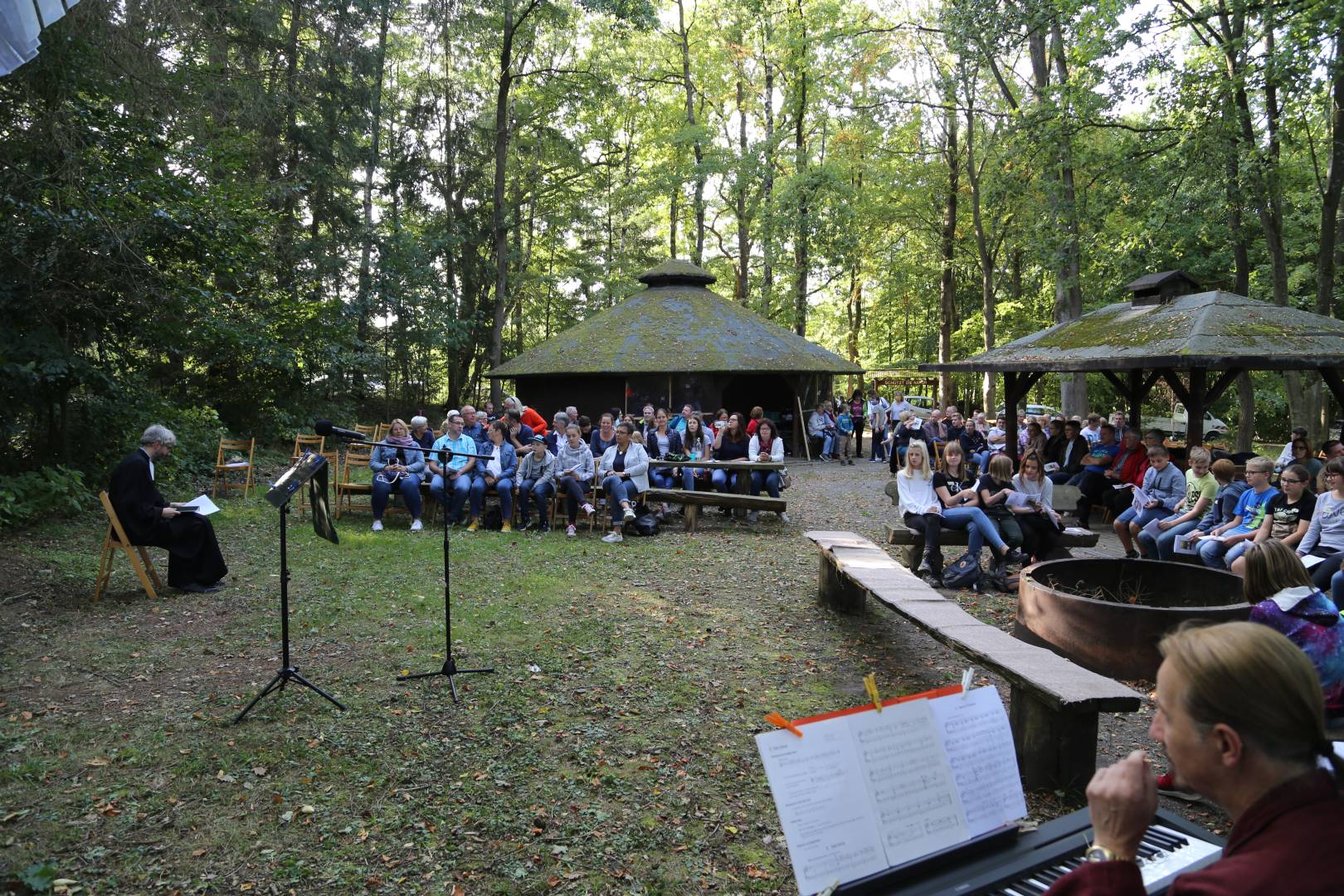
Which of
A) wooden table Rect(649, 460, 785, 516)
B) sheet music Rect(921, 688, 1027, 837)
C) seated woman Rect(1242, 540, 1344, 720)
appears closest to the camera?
sheet music Rect(921, 688, 1027, 837)

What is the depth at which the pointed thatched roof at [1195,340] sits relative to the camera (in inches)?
387

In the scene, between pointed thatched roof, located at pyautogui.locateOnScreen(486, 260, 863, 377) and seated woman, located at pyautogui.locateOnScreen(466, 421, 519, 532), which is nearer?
seated woman, located at pyautogui.locateOnScreen(466, 421, 519, 532)

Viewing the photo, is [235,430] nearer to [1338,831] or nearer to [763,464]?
[763,464]

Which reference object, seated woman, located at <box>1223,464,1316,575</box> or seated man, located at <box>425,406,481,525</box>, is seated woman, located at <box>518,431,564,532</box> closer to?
seated man, located at <box>425,406,481,525</box>

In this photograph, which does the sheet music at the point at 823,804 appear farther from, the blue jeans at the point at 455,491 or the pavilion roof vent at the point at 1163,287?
the pavilion roof vent at the point at 1163,287

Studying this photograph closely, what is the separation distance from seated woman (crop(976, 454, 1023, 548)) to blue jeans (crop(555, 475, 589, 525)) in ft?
16.7

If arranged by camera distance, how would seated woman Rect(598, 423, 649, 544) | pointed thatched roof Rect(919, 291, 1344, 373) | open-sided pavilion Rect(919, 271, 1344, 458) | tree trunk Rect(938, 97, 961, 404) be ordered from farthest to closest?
tree trunk Rect(938, 97, 961, 404) < seated woman Rect(598, 423, 649, 544) < open-sided pavilion Rect(919, 271, 1344, 458) < pointed thatched roof Rect(919, 291, 1344, 373)

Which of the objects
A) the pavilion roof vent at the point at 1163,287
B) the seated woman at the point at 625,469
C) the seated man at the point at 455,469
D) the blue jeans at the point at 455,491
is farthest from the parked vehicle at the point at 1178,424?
the blue jeans at the point at 455,491

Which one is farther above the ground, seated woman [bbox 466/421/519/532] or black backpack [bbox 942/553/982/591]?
seated woman [bbox 466/421/519/532]

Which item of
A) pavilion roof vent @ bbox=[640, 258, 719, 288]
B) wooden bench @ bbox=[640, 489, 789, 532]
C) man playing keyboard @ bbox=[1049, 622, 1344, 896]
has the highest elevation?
pavilion roof vent @ bbox=[640, 258, 719, 288]

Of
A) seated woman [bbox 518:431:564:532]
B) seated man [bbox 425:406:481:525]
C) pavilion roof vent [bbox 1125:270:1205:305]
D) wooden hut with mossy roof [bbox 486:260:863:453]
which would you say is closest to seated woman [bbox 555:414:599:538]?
seated woman [bbox 518:431:564:532]

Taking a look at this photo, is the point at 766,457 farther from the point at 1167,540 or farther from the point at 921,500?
the point at 1167,540

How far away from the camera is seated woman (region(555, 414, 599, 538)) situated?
1095 centimetres

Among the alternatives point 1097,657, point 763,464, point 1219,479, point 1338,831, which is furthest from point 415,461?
point 1338,831
